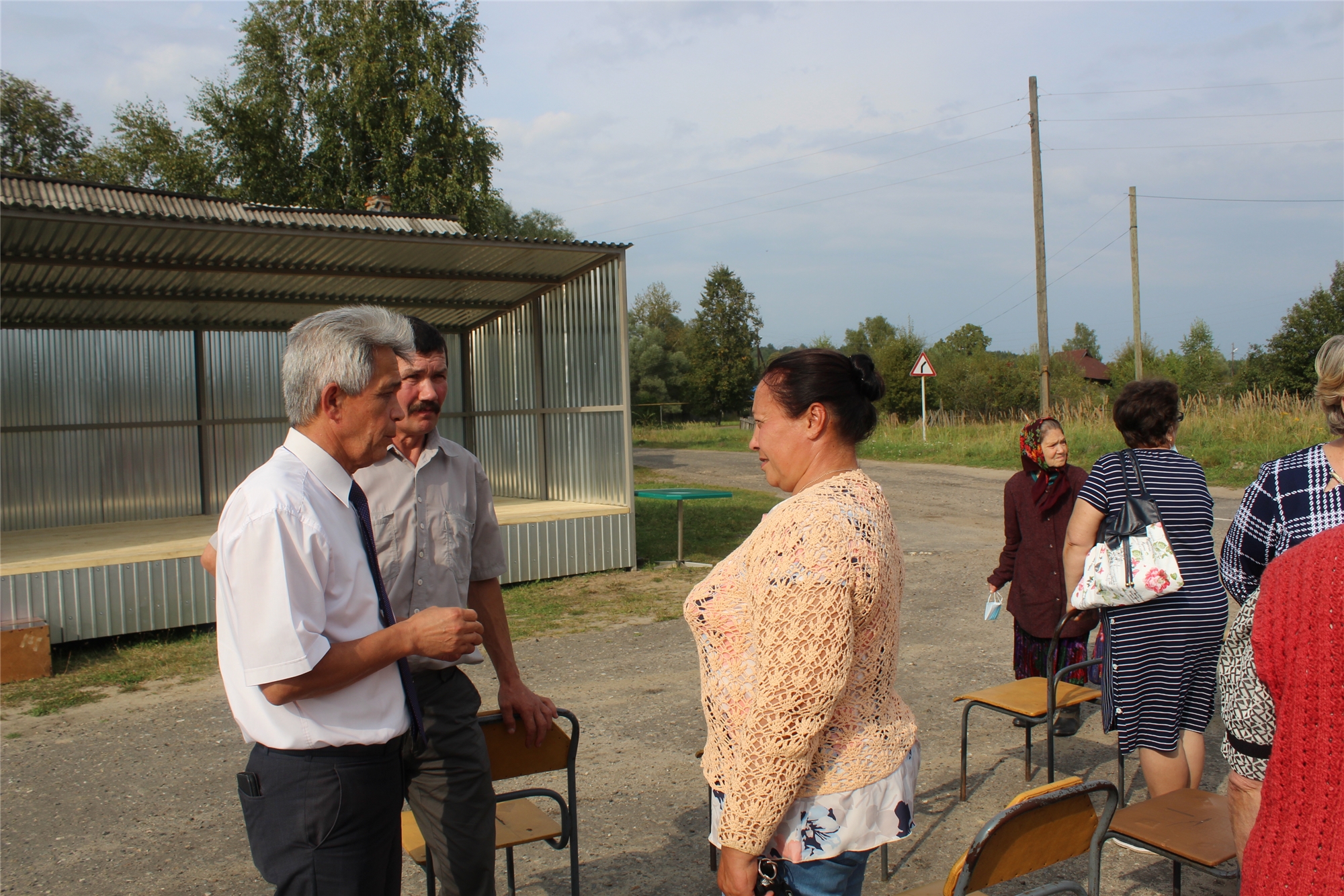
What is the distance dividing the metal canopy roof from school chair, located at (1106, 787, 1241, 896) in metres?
8.07

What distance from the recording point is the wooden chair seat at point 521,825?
296 cm

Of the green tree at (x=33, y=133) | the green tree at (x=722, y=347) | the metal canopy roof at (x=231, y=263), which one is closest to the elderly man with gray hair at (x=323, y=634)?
the metal canopy roof at (x=231, y=263)

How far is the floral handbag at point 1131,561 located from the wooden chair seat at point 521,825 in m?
2.19

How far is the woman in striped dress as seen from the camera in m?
3.50

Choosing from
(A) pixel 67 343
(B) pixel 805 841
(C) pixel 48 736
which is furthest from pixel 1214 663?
(A) pixel 67 343

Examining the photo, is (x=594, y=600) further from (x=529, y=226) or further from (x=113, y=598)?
(x=529, y=226)

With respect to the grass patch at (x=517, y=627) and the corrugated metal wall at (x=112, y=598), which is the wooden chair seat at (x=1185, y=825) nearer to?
the grass patch at (x=517, y=627)

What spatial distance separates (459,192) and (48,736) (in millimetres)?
20309

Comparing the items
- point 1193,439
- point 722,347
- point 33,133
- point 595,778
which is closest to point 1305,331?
point 1193,439

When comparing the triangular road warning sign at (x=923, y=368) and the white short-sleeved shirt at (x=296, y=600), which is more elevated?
the triangular road warning sign at (x=923, y=368)

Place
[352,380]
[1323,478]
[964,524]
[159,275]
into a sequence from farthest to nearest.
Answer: [964,524]
[159,275]
[1323,478]
[352,380]

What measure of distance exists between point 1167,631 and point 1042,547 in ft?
4.57

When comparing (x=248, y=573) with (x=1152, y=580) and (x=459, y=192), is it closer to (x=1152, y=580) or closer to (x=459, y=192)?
(x=1152, y=580)

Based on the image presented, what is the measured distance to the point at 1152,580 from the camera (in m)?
3.45
